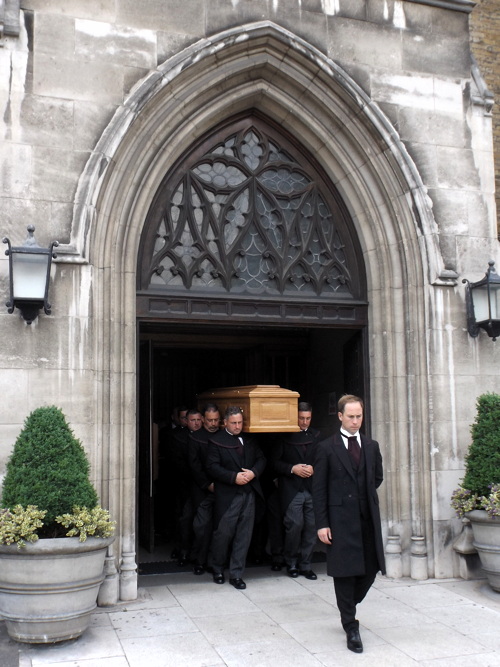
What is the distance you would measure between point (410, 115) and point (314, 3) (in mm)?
1584

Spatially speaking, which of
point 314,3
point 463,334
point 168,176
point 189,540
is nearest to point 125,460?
point 189,540

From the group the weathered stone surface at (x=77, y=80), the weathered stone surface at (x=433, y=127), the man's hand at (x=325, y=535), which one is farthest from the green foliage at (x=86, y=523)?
the weathered stone surface at (x=433, y=127)

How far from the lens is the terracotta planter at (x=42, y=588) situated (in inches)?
213

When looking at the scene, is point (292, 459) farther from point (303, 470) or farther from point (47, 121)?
point (47, 121)

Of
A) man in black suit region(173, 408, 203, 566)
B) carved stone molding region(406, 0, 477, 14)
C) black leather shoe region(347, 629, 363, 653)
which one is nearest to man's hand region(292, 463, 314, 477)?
man in black suit region(173, 408, 203, 566)

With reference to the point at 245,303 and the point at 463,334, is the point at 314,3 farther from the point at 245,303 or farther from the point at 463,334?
the point at 463,334

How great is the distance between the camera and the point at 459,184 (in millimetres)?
8273

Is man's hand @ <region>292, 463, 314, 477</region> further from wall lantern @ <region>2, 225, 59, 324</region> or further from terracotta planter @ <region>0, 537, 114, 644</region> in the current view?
wall lantern @ <region>2, 225, 59, 324</region>

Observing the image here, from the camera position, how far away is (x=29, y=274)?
6477mm

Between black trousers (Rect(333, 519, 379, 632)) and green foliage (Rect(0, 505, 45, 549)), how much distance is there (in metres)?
2.22

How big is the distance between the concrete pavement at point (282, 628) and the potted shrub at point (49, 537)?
26 centimetres

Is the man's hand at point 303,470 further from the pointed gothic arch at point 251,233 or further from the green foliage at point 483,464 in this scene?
the pointed gothic arch at point 251,233

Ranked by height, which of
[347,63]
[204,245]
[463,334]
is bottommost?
[463,334]

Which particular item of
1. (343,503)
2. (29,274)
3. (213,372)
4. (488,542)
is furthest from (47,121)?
(213,372)
